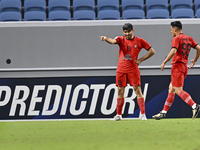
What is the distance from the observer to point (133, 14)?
7984 millimetres

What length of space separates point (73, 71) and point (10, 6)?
8.40ft

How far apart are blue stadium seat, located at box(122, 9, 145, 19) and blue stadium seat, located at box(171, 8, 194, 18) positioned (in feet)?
2.64

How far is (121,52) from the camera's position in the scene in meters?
5.66

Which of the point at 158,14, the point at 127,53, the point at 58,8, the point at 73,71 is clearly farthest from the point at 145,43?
the point at 58,8

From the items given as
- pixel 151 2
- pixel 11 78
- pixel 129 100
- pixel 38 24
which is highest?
pixel 151 2

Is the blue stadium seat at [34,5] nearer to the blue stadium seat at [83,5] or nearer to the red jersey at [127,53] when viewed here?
the blue stadium seat at [83,5]

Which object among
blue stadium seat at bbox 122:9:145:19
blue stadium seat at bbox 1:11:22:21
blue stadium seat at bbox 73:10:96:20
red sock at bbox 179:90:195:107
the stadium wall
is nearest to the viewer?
red sock at bbox 179:90:195:107

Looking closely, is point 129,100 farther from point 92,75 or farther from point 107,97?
point 92,75

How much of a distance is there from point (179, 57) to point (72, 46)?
2.45 m

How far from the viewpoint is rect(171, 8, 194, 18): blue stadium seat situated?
8.07 m

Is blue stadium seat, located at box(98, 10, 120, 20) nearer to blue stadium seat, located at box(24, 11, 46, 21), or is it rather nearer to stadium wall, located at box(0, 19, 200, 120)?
stadium wall, located at box(0, 19, 200, 120)

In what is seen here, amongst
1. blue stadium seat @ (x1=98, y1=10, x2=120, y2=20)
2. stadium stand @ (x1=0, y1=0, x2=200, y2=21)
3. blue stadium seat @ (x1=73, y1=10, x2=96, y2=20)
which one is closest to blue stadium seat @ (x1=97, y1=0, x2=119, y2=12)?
stadium stand @ (x1=0, y1=0, x2=200, y2=21)

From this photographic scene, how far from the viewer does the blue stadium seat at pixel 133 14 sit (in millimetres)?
7963

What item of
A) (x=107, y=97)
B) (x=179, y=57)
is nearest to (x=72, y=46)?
(x=107, y=97)
